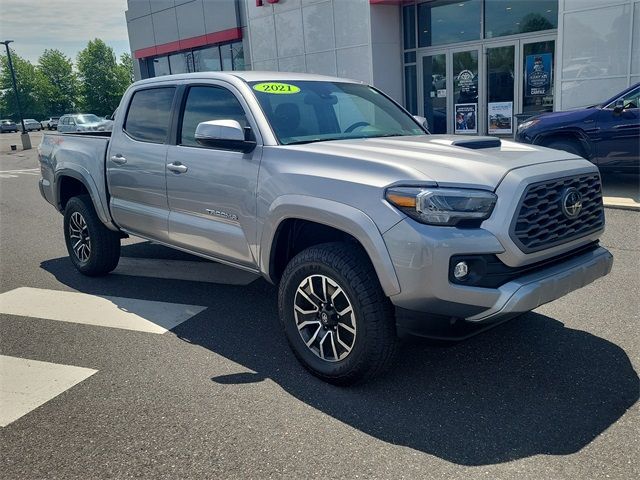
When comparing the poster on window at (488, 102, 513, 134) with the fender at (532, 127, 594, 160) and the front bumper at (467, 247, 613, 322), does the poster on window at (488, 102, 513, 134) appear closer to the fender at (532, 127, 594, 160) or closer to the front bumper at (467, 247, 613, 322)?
the fender at (532, 127, 594, 160)

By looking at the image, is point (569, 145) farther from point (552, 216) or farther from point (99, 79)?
point (99, 79)

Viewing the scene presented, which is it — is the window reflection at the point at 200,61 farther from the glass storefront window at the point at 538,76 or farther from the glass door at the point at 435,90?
the glass storefront window at the point at 538,76

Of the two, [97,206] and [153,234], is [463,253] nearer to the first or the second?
[153,234]

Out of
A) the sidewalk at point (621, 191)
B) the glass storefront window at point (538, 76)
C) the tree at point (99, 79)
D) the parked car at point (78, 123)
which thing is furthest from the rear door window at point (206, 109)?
the tree at point (99, 79)

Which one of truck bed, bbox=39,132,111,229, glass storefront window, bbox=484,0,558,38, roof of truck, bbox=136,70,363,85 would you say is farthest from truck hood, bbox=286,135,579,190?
glass storefront window, bbox=484,0,558,38

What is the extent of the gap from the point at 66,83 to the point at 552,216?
9732 cm

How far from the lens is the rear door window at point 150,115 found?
4.79 metres

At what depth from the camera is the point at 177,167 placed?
4426mm

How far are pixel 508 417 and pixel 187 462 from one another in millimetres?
1669

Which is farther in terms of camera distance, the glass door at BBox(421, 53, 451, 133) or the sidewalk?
the glass door at BBox(421, 53, 451, 133)

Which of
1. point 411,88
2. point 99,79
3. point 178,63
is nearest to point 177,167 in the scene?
point 411,88

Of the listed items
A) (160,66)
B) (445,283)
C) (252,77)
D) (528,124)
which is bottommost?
(445,283)

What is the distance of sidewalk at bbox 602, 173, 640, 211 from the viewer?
808 centimetres

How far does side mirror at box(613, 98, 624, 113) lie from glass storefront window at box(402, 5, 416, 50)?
9016mm
